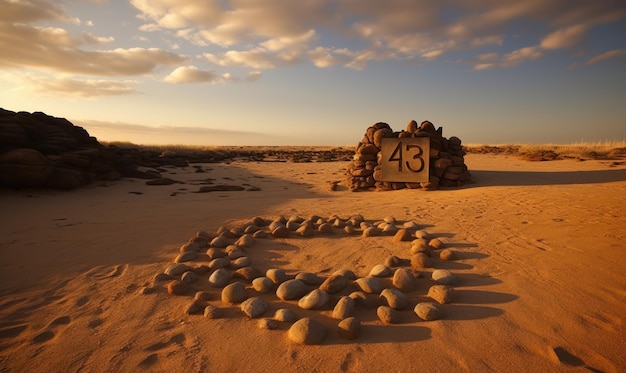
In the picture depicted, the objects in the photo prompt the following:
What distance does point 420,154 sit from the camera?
9.36 metres

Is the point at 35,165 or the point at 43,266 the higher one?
the point at 35,165

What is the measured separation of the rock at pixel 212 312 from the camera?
263cm

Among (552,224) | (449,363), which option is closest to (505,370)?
(449,363)

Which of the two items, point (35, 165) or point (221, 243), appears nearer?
point (221, 243)

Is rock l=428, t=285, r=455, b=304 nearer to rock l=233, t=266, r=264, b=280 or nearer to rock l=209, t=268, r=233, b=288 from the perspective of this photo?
rock l=233, t=266, r=264, b=280

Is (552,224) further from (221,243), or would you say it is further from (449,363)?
(221,243)

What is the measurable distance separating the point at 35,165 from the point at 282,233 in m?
8.13

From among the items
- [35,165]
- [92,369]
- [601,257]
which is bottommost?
[92,369]

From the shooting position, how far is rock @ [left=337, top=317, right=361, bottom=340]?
2.29m

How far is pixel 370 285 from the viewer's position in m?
2.97

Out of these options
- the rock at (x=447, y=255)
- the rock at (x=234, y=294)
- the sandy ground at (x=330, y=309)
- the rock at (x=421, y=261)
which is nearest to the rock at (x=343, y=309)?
the sandy ground at (x=330, y=309)

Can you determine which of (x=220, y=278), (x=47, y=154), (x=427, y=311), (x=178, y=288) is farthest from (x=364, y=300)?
(x=47, y=154)

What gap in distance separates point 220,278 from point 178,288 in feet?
1.35

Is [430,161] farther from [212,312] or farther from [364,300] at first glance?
[212,312]
